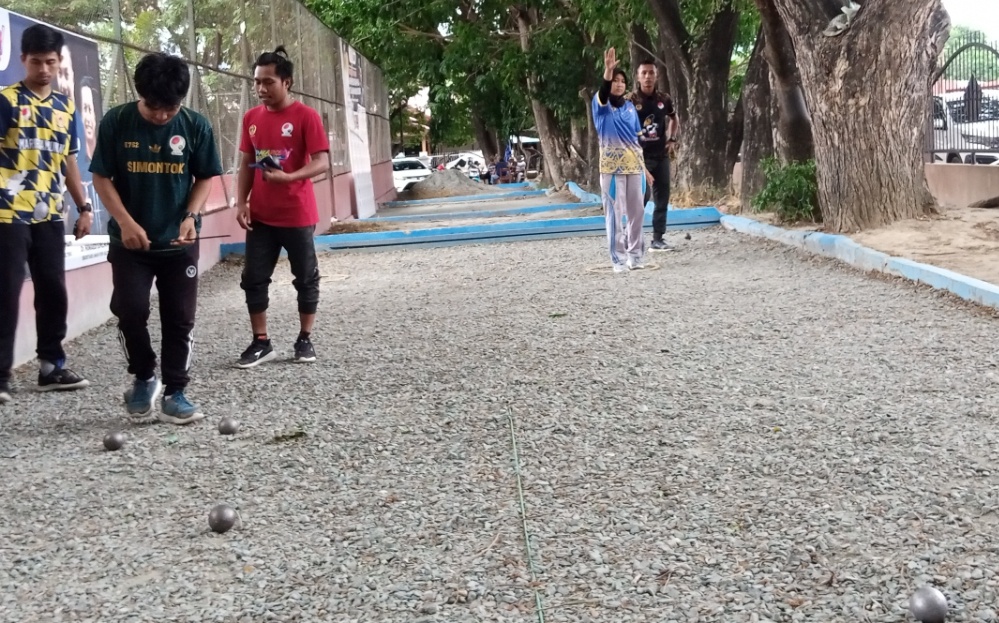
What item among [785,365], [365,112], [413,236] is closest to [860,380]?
[785,365]

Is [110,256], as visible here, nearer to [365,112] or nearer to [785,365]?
[785,365]

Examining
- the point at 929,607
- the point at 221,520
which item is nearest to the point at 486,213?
the point at 221,520

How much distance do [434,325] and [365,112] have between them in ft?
62.3

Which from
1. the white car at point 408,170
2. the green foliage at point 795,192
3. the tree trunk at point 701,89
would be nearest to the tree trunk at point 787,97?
the green foliage at point 795,192

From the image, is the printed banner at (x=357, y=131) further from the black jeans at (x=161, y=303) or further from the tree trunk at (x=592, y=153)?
the black jeans at (x=161, y=303)

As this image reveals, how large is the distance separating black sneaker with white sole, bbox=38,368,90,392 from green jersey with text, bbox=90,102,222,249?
1372 millimetres

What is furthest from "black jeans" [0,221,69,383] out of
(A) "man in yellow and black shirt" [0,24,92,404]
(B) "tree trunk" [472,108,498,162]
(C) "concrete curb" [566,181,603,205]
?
(B) "tree trunk" [472,108,498,162]

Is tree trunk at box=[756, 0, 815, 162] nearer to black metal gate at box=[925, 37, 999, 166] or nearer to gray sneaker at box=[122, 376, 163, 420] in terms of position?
black metal gate at box=[925, 37, 999, 166]

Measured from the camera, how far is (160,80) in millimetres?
4699

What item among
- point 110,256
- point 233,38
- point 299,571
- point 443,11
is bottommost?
point 299,571

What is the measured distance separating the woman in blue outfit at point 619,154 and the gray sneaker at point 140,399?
16.8 ft

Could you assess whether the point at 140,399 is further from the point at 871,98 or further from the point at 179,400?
the point at 871,98

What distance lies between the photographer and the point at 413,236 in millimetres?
14984

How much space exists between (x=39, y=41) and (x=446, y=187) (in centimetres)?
3038
